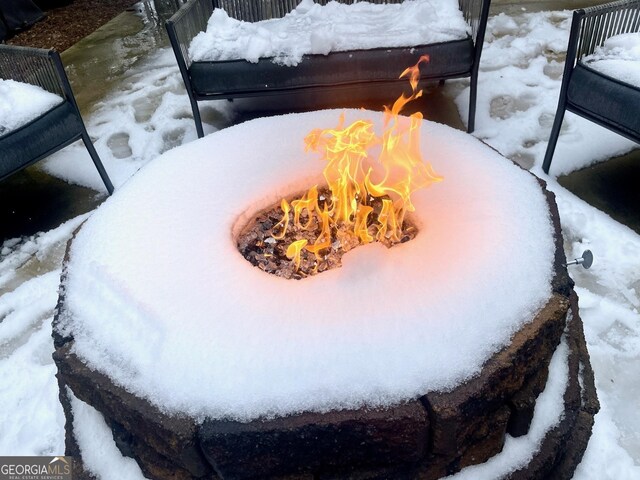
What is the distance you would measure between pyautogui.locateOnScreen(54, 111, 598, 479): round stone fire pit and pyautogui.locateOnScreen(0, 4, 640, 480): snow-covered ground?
0.79 ft

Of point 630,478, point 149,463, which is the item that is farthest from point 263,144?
point 630,478

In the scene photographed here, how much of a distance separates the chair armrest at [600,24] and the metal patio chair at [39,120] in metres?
2.34

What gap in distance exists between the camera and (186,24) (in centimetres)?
Result: 288

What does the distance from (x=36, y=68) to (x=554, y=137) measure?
2.58 metres

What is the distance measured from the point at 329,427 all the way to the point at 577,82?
2.08 metres

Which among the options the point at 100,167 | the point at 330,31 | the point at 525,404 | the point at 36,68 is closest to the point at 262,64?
the point at 330,31

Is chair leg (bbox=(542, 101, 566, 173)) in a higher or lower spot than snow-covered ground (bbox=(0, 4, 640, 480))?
higher

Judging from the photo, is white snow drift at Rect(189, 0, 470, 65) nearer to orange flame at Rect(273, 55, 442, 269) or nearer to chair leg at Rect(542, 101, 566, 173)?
chair leg at Rect(542, 101, 566, 173)

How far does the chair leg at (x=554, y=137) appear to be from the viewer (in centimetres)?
257

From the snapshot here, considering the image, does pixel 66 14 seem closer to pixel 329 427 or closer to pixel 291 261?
pixel 291 261

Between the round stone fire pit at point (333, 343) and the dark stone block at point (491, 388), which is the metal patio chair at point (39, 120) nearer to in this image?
the round stone fire pit at point (333, 343)

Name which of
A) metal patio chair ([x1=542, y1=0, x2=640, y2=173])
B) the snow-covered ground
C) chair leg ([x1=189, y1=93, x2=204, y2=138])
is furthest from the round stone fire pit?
chair leg ([x1=189, y1=93, x2=204, y2=138])

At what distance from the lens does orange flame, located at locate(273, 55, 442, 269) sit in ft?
5.04

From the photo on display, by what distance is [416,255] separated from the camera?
1329 mm
